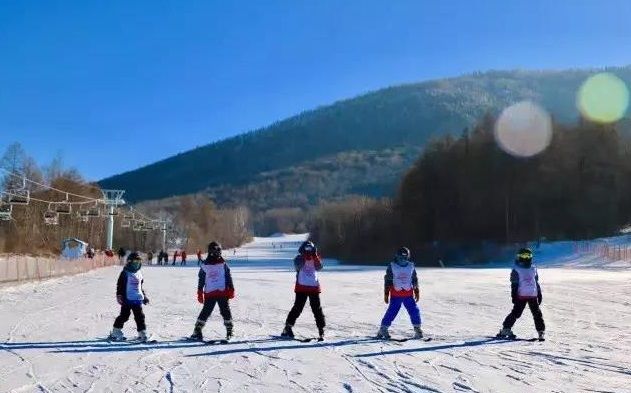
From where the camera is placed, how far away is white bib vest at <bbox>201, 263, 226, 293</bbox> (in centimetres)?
1202

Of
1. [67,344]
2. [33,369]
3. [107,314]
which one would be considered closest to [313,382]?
[33,369]

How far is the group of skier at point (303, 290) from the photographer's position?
39.4ft

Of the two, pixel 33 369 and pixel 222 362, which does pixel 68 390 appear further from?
pixel 222 362

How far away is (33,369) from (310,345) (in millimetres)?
4519

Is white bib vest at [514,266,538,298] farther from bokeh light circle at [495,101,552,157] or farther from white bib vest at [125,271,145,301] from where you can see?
bokeh light circle at [495,101,552,157]

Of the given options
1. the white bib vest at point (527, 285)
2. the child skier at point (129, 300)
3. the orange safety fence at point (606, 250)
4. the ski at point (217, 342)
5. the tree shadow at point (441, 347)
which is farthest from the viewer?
the orange safety fence at point (606, 250)

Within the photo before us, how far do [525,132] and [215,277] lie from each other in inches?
2374

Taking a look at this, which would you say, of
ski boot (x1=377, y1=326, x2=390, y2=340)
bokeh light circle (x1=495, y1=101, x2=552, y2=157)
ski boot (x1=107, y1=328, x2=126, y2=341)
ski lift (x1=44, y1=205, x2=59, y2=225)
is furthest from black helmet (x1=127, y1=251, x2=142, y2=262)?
bokeh light circle (x1=495, y1=101, x2=552, y2=157)

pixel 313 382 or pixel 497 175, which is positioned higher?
pixel 497 175

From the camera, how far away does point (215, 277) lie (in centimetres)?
1206

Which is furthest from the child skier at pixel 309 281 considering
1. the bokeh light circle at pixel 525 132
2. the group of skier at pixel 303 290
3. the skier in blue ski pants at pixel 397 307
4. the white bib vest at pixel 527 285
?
the bokeh light circle at pixel 525 132

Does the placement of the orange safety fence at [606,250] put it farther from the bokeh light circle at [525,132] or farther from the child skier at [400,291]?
the child skier at [400,291]

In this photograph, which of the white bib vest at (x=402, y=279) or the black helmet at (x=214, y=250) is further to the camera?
the white bib vest at (x=402, y=279)

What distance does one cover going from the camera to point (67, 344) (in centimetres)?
1164
